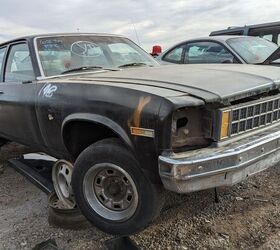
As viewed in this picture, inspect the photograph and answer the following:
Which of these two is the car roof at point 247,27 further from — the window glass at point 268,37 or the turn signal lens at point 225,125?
the turn signal lens at point 225,125

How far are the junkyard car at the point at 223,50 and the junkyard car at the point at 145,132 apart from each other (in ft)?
9.81

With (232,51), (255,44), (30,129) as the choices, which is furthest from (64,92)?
(255,44)

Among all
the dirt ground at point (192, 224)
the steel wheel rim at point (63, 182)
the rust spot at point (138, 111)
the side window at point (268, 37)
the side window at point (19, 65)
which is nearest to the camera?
the rust spot at point (138, 111)

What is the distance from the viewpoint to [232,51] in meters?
6.36

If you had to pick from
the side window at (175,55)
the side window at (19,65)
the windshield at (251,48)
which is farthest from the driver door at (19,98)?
the side window at (175,55)

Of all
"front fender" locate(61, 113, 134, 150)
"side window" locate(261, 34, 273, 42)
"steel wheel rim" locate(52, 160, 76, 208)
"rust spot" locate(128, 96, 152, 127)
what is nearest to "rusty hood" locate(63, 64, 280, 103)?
"rust spot" locate(128, 96, 152, 127)

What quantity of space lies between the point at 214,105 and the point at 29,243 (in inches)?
72.7

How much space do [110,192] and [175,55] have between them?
5097 millimetres

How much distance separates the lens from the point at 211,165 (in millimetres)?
2467

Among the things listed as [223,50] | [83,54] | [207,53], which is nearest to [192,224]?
[83,54]

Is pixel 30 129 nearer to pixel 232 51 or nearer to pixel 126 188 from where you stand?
pixel 126 188

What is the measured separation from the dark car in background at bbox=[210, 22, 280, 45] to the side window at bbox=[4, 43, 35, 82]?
5267 millimetres

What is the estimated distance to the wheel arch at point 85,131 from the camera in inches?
105

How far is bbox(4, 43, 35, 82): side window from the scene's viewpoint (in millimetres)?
3876
